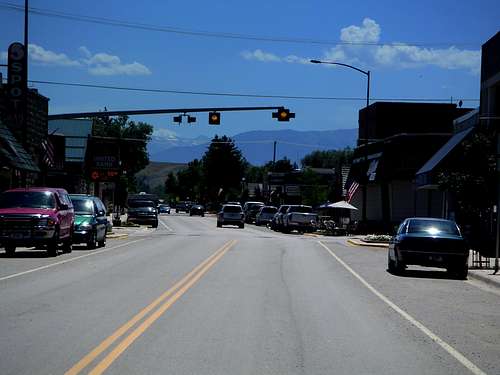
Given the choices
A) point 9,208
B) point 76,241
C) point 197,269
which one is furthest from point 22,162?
point 197,269

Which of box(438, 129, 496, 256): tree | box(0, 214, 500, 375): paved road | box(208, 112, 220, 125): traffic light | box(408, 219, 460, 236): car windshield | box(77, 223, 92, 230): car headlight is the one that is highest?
box(208, 112, 220, 125): traffic light

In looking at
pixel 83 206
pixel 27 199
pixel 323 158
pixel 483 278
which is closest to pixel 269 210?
pixel 83 206

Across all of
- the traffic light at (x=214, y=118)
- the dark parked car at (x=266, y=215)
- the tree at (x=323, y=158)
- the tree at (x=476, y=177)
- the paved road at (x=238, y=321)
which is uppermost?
the tree at (x=323, y=158)

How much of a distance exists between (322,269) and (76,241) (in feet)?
35.1

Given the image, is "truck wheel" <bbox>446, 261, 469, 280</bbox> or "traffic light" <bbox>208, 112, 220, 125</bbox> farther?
"traffic light" <bbox>208, 112, 220, 125</bbox>

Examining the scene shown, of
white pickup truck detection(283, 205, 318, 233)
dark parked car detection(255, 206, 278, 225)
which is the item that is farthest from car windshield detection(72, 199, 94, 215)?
dark parked car detection(255, 206, 278, 225)

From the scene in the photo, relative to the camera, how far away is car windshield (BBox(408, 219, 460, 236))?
22047mm

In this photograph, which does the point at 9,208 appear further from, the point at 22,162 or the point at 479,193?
the point at 479,193

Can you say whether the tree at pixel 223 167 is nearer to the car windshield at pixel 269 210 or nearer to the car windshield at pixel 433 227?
the car windshield at pixel 269 210

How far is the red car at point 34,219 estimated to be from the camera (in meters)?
23.9

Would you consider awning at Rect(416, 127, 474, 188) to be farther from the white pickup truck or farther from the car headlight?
the car headlight

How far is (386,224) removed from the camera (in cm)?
5662

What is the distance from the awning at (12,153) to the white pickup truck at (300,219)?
19171mm

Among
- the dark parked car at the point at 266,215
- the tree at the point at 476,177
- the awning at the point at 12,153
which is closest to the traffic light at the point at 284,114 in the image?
the tree at the point at 476,177
